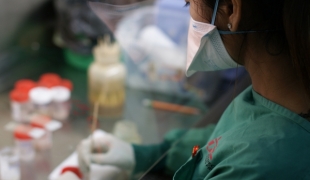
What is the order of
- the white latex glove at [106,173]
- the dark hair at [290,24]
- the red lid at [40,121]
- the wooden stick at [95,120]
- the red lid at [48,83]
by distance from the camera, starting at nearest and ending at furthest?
1. the dark hair at [290,24]
2. the white latex glove at [106,173]
3. the wooden stick at [95,120]
4. the red lid at [40,121]
5. the red lid at [48,83]

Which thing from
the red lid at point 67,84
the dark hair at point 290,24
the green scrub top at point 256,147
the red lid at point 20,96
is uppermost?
the dark hair at point 290,24

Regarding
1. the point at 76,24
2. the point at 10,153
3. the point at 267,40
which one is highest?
the point at 267,40

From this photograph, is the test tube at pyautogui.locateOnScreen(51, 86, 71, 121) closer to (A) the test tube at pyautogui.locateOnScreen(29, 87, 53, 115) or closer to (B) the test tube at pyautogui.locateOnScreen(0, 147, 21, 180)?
(A) the test tube at pyautogui.locateOnScreen(29, 87, 53, 115)

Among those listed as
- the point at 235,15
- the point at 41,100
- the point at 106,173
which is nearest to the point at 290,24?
the point at 235,15

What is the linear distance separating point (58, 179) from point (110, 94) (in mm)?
361

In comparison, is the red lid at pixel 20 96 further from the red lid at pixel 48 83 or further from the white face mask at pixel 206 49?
the white face mask at pixel 206 49

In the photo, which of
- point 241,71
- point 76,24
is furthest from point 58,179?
point 76,24

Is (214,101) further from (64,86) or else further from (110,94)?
(64,86)

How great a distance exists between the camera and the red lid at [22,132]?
3.55 ft

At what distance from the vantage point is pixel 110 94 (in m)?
1.25

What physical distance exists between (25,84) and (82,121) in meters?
0.21

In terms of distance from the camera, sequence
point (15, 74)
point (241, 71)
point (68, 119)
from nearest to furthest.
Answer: point (241, 71)
point (68, 119)
point (15, 74)

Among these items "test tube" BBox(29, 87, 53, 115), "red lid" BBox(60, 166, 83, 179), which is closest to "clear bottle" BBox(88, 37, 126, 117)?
"test tube" BBox(29, 87, 53, 115)

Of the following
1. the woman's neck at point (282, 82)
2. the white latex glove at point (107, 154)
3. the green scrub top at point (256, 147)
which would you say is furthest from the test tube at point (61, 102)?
the woman's neck at point (282, 82)
